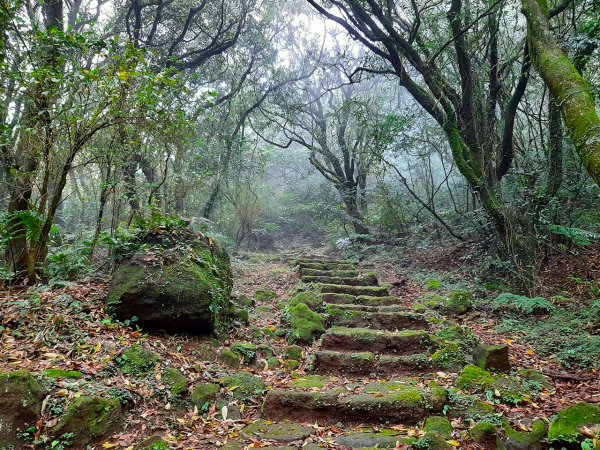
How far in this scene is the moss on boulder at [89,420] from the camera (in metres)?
3.04

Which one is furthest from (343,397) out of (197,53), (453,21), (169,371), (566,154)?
(197,53)

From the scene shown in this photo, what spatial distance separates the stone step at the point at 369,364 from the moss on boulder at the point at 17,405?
304 centimetres

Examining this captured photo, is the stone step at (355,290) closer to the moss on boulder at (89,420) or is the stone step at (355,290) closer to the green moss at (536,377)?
the green moss at (536,377)

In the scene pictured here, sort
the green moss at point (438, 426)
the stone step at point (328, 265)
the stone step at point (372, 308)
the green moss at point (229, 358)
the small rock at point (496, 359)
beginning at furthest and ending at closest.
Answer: the stone step at point (328, 265)
the stone step at point (372, 308)
the green moss at point (229, 358)
the small rock at point (496, 359)
the green moss at point (438, 426)

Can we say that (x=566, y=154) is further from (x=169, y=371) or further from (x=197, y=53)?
(x=197, y=53)

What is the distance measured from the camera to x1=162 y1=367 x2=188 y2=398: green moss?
12.9 feet

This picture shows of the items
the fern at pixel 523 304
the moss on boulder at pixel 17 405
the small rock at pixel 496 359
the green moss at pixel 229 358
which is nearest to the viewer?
the moss on boulder at pixel 17 405

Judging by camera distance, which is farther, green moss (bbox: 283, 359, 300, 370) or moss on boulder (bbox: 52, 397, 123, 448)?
green moss (bbox: 283, 359, 300, 370)

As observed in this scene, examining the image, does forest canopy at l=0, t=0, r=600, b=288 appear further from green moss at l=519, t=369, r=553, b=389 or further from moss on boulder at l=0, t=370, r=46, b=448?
moss on boulder at l=0, t=370, r=46, b=448

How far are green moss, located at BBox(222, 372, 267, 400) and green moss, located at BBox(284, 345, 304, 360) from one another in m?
0.85

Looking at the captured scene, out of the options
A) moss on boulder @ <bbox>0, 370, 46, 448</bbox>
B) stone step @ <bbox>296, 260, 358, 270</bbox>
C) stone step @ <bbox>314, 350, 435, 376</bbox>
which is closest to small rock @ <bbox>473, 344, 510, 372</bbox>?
stone step @ <bbox>314, 350, 435, 376</bbox>

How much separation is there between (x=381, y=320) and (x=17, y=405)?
4616mm

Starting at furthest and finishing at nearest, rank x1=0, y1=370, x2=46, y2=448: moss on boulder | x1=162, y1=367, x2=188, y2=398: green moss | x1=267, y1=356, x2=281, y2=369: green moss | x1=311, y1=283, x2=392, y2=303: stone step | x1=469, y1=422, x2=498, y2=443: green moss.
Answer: x1=311, y1=283, x2=392, y2=303: stone step → x1=267, y1=356, x2=281, y2=369: green moss → x1=162, y1=367, x2=188, y2=398: green moss → x1=469, y1=422, x2=498, y2=443: green moss → x1=0, y1=370, x2=46, y2=448: moss on boulder

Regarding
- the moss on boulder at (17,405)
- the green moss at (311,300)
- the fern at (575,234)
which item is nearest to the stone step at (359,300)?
the green moss at (311,300)
